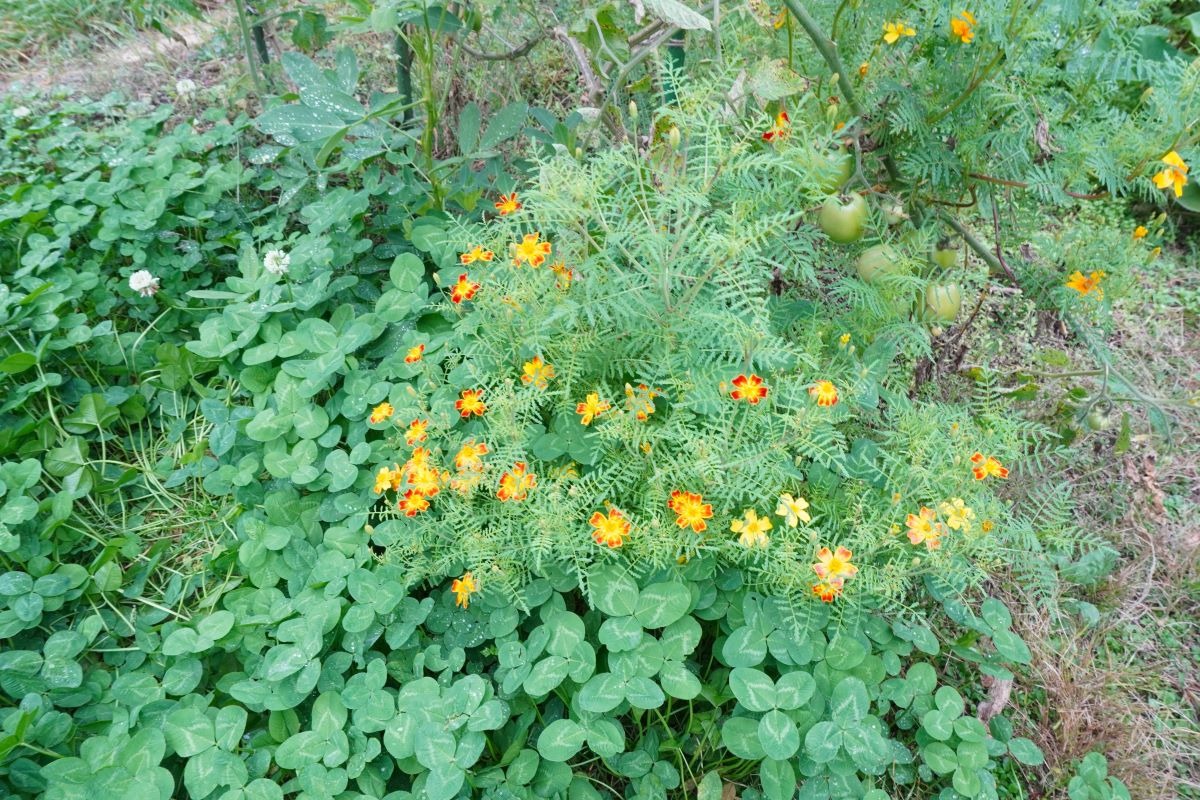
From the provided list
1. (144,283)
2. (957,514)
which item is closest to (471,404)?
(957,514)

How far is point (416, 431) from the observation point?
156cm

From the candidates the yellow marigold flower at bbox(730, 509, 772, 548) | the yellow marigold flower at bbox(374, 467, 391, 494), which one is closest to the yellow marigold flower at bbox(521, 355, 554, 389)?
the yellow marigold flower at bbox(374, 467, 391, 494)

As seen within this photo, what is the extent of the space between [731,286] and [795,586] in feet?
1.79

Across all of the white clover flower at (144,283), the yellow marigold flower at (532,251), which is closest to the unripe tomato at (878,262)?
the yellow marigold flower at (532,251)

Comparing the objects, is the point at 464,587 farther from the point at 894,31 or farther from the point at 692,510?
the point at 894,31

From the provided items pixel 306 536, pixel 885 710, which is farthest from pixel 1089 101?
pixel 306 536

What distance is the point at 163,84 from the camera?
9.75 ft

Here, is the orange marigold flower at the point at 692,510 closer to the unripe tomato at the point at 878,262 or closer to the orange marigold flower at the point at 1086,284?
the unripe tomato at the point at 878,262

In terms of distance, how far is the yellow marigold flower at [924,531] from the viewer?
1405 mm

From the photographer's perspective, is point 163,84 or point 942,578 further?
point 163,84

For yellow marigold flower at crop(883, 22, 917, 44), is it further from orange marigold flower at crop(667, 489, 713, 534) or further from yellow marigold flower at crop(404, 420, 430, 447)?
yellow marigold flower at crop(404, 420, 430, 447)

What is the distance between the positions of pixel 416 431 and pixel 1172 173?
4.71 ft

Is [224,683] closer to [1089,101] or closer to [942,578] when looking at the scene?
[942,578]

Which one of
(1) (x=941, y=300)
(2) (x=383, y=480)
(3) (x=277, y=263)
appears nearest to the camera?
(2) (x=383, y=480)
